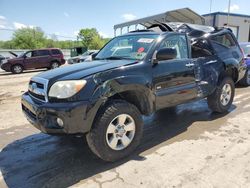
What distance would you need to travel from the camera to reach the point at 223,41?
19.6 ft

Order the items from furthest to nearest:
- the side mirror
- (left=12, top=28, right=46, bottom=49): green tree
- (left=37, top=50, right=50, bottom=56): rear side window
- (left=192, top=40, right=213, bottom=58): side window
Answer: (left=12, top=28, right=46, bottom=49): green tree < (left=37, top=50, right=50, bottom=56): rear side window < (left=192, top=40, right=213, bottom=58): side window < the side mirror

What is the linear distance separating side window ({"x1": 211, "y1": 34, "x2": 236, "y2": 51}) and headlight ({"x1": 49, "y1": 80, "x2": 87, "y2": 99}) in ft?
11.4

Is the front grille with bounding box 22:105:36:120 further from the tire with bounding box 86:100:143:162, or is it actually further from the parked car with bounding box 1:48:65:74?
the parked car with bounding box 1:48:65:74

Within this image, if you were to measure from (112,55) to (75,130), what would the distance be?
6.13 feet

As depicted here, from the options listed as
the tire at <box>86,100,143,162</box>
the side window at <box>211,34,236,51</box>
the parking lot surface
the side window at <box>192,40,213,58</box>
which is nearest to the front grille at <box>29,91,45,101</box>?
the tire at <box>86,100,143,162</box>

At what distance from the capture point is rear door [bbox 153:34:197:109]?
167 inches

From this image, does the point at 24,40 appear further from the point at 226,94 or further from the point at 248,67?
the point at 226,94

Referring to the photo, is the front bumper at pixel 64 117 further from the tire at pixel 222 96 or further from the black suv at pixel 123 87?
the tire at pixel 222 96

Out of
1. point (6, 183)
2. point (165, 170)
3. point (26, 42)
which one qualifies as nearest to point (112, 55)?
point (165, 170)

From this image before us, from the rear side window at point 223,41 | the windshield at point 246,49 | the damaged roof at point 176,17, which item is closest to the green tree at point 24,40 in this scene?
the damaged roof at point 176,17

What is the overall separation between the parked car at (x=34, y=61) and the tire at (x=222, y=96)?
17.2 m

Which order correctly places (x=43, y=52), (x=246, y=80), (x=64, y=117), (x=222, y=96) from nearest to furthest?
(x=64, y=117) < (x=222, y=96) < (x=246, y=80) < (x=43, y=52)

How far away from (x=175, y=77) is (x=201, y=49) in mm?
1367

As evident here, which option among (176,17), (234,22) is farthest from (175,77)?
(234,22)
